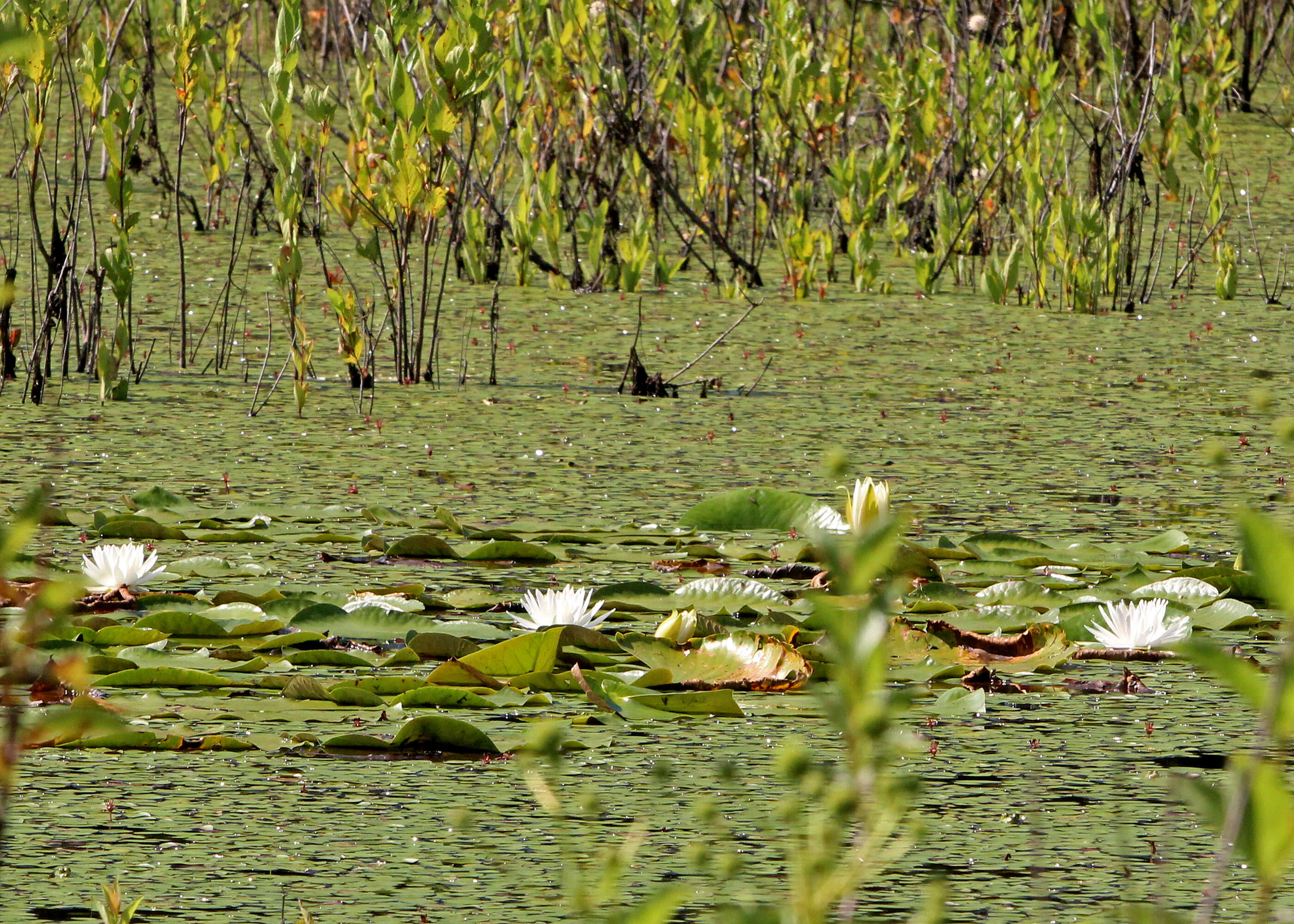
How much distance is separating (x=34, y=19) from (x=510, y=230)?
1.95 metres

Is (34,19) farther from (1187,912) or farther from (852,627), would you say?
(852,627)

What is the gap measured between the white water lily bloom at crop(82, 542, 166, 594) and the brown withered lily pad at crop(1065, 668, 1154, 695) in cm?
103

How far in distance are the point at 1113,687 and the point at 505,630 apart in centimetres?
67

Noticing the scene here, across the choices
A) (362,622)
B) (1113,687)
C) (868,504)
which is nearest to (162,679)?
(362,622)

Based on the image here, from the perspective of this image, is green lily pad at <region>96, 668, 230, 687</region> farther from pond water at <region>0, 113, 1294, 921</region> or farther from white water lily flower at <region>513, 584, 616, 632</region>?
white water lily flower at <region>513, 584, 616, 632</region>

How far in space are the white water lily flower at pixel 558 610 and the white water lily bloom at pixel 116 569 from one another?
1.49 ft

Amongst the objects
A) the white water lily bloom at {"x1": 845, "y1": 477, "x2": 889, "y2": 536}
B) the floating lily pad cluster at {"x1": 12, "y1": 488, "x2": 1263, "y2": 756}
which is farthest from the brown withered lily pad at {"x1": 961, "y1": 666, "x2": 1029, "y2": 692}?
the white water lily bloom at {"x1": 845, "y1": 477, "x2": 889, "y2": 536}

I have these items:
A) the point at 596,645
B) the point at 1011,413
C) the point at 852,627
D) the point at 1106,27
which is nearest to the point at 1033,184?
the point at 1106,27

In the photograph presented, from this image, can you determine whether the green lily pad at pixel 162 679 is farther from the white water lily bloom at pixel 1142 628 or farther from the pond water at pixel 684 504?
the white water lily bloom at pixel 1142 628

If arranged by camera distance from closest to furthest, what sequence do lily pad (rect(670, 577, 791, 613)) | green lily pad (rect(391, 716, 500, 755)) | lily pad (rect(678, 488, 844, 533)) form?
green lily pad (rect(391, 716, 500, 755)) → lily pad (rect(670, 577, 791, 613)) → lily pad (rect(678, 488, 844, 533))

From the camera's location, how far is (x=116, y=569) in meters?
2.14

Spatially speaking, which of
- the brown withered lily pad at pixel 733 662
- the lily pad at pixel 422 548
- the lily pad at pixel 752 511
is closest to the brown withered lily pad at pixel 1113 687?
the brown withered lily pad at pixel 733 662

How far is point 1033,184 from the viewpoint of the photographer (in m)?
4.75

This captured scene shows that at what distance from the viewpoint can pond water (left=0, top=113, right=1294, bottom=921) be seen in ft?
4.76
